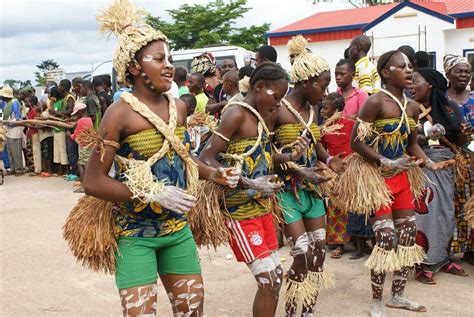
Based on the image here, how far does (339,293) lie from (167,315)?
1.54 m

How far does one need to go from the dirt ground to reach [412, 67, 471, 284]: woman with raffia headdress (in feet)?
0.67

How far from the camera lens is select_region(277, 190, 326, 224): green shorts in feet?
13.7

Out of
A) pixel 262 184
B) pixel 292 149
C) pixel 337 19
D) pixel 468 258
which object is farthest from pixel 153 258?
pixel 337 19

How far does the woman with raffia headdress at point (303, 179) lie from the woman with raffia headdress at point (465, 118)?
6.45 feet

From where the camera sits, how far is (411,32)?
Result: 18453 millimetres

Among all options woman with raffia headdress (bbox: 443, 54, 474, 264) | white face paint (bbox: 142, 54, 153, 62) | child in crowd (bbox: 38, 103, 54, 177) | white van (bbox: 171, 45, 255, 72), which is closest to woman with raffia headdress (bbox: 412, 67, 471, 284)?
woman with raffia headdress (bbox: 443, 54, 474, 264)

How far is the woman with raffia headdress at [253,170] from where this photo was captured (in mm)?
3717

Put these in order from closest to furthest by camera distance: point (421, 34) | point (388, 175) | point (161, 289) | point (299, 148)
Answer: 1. point (299, 148)
2. point (388, 175)
3. point (161, 289)
4. point (421, 34)

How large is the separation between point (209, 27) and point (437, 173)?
88.9 ft

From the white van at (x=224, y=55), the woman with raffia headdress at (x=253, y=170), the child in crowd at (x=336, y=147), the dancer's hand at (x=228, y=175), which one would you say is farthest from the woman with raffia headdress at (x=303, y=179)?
the white van at (x=224, y=55)

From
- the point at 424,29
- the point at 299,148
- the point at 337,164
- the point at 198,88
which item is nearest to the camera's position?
the point at 299,148

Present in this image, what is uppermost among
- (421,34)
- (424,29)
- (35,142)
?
(424,29)

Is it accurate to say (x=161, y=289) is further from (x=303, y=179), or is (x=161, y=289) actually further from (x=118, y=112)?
(x=118, y=112)

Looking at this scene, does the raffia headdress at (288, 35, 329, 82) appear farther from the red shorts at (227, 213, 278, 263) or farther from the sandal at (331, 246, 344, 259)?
the sandal at (331, 246, 344, 259)
